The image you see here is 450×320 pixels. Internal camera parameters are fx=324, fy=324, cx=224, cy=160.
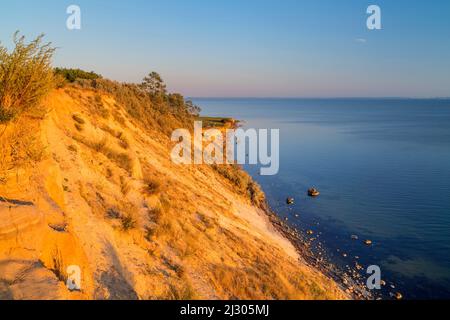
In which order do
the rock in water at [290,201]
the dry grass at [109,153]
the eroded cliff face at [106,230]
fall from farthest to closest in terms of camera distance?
the rock in water at [290,201]
the dry grass at [109,153]
the eroded cliff face at [106,230]

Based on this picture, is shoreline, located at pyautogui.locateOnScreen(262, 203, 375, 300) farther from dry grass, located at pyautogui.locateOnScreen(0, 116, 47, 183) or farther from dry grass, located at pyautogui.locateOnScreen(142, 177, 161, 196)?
dry grass, located at pyautogui.locateOnScreen(0, 116, 47, 183)

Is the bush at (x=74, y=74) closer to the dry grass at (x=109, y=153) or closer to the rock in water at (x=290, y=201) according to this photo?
the dry grass at (x=109, y=153)

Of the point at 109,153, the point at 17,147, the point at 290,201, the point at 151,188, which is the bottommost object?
the point at 290,201

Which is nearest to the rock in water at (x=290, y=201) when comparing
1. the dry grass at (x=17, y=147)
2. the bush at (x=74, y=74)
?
the bush at (x=74, y=74)

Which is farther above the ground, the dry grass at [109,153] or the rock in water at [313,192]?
the dry grass at [109,153]

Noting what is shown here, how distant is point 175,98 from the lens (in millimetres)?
44844

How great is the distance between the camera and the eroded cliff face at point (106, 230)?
22.4 feet

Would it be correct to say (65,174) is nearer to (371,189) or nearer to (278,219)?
(278,219)

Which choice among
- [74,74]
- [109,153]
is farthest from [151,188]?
[74,74]

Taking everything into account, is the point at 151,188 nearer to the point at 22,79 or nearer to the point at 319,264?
the point at 22,79

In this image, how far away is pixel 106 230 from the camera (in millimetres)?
9672

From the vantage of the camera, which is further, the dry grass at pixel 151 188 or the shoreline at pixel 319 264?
the shoreline at pixel 319 264

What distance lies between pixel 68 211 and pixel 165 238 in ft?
10.9

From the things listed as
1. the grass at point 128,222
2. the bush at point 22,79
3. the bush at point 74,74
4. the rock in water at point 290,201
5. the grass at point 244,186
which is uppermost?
the bush at point 74,74
